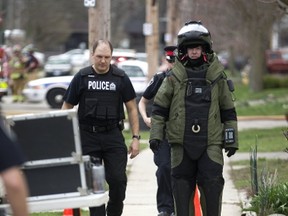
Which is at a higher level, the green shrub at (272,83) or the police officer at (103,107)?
the police officer at (103,107)

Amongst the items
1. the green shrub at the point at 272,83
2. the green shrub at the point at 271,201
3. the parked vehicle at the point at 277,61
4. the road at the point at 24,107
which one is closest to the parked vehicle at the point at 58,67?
the green shrub at the point at 272,83

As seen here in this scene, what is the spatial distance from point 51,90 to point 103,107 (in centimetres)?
1847

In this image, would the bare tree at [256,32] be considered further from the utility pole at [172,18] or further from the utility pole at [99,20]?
the utility pole at [99,20]

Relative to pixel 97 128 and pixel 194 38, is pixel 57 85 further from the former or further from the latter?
pixel 194 38

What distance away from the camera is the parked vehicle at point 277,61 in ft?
202

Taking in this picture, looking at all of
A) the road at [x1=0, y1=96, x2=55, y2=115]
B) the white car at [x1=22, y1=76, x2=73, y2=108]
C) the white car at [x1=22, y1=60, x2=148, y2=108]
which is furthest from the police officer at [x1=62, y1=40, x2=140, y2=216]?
the road at [x1=0, y1=96, x2=55, y2=115]

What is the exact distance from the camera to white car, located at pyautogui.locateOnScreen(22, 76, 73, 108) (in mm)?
26130

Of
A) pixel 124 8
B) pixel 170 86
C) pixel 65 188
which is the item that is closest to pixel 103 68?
pixel 170 86

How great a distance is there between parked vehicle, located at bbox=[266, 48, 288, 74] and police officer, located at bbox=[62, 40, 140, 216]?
2128 inches

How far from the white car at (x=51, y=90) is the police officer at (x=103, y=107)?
56.9ft

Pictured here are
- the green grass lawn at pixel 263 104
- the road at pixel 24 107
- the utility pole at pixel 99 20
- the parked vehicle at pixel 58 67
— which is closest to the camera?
the utility pole at pixel 99 20

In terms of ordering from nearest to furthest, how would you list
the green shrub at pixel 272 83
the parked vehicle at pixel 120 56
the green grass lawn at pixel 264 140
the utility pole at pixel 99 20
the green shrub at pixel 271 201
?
1. the green shrub at pixel 271 201
2. the utility pole at pixel 99 20
3. the green grass lawn at pixel 264 140
4. the parked vehicle at pixel 120 56
5. the green shrub at pixel 272 83

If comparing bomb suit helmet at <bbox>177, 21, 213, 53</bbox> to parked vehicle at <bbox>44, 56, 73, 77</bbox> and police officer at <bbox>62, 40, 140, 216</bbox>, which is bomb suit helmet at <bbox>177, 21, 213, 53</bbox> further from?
parked vehicle at <bbox>44, 56, 73, 77</bbox>

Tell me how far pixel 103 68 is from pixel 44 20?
54.5 meters
